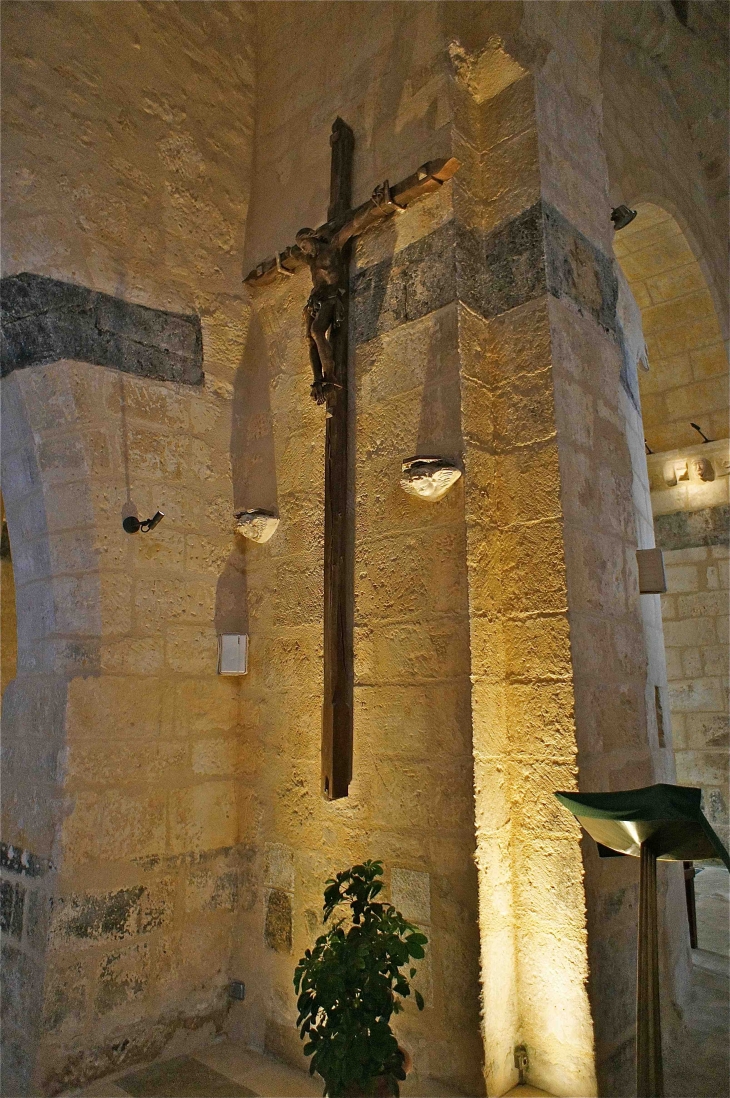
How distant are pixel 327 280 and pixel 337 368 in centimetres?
40

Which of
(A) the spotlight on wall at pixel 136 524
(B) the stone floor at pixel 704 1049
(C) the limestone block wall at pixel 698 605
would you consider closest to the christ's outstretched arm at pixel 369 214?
(A) the spotlight on wall at pixel 136 524

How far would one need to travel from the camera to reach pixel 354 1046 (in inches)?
77.5

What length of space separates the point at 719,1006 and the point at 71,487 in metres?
3.16

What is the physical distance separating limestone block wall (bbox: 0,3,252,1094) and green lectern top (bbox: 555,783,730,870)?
178cm

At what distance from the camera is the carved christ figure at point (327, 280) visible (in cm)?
290

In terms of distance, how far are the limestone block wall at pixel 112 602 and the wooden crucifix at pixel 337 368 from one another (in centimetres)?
65

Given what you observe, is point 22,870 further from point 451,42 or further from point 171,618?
point 451,42

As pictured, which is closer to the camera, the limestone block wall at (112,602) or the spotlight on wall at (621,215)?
the limestone block wall at (112,602)

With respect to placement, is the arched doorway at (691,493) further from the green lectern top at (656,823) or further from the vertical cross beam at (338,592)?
the green lectern top at (656,823)

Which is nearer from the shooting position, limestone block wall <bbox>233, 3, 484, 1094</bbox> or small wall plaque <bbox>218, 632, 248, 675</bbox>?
limestone block wall <bbox>233, 3, 484, 1094</bbox>

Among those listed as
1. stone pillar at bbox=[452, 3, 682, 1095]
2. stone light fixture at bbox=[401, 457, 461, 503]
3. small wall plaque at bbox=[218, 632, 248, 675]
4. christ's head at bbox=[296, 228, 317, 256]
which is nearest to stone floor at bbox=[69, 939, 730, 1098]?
stone pillar at bbox=[452, 3, 682, 1095]

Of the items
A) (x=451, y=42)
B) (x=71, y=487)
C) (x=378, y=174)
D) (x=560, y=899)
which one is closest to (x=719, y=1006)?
(x=560, y=899)

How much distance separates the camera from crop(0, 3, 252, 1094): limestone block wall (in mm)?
2664

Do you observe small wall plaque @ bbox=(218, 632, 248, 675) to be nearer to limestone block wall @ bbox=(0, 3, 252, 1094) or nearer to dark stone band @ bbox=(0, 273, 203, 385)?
limestone block wall @ bbox=(0, 3, 252, 1094)
